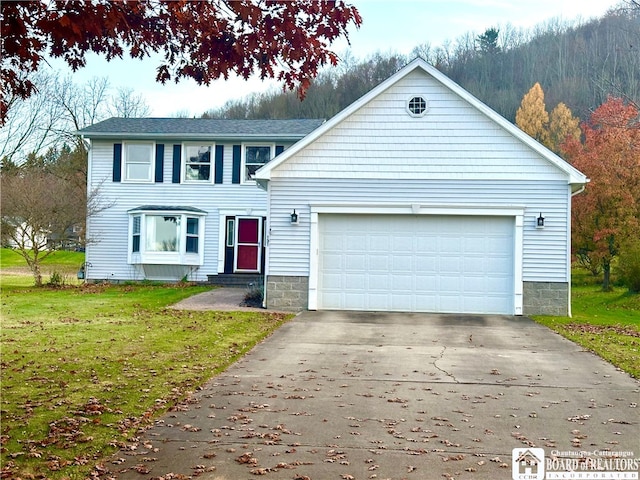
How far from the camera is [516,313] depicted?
1586 cm

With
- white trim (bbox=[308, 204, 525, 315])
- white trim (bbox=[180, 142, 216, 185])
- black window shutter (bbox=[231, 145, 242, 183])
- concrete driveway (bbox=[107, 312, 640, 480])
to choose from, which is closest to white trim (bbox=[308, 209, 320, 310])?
white trim (bbox=[308, 204, 525, 315])

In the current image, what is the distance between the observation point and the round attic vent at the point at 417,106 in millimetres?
16250

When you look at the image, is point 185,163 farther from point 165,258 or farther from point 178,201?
point 165,258

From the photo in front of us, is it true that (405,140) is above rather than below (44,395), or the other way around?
above

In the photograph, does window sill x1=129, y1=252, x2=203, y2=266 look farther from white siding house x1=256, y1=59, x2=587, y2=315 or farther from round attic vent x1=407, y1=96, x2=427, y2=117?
round attic vent x1=407, y1=96, x2=427, y2=117

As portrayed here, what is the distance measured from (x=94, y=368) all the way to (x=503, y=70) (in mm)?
59169

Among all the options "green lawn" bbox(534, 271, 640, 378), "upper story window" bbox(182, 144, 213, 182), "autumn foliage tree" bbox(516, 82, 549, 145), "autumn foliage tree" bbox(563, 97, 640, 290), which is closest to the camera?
"green lawn" bbox(534, 271, 640, 378)

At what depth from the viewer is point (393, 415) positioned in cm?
686

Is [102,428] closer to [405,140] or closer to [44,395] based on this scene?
[44,395]

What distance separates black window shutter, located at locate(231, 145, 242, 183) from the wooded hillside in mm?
23232

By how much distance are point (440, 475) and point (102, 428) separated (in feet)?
9.98

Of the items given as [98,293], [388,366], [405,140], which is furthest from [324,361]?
[98,293]

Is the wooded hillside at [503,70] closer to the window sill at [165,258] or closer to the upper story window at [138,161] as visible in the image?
the upper story window at [138,161]

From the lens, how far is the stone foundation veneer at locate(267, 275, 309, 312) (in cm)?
1644
